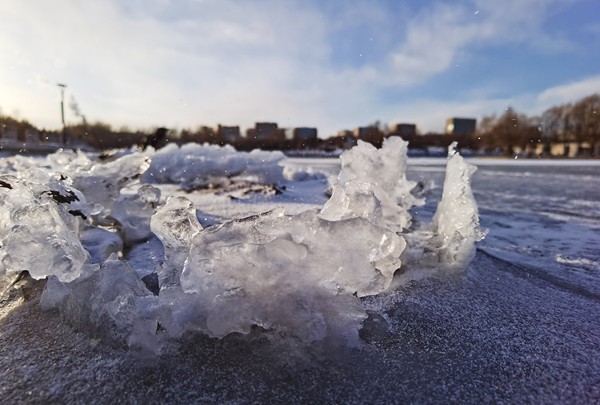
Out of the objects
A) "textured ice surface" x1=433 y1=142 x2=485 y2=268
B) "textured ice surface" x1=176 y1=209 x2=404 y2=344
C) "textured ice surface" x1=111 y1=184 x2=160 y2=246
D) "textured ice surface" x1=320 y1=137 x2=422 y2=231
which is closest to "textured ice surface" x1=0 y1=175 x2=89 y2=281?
"textured ice surface" x1=176 y1=209 x2=404 y2=344

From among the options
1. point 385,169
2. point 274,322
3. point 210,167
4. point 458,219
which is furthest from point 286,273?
point 210,167

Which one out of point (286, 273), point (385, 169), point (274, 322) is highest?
point (385, 169)

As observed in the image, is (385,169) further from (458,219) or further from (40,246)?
(40,246)

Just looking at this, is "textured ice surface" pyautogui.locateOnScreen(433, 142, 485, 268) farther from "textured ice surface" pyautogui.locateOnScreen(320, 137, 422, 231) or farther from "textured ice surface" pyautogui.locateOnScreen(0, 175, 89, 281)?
"textured ice surface" pyautogui.locateOnScreen(0, 175, 89, 281)

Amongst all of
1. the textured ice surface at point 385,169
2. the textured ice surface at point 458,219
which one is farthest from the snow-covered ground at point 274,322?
the textured ice surface at point 385,169

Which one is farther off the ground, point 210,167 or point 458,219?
point 210,167

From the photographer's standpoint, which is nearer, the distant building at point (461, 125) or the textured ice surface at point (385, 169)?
the textured ice surface at point (385, 169)

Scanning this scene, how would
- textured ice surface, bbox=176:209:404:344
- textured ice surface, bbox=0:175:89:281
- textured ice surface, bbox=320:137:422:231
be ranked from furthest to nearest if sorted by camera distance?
textured ice surface, bbox=320:137:422:231, textured ice surface, bbox=0:175:89:281, textured ice surface, bbox=176:209:404:344

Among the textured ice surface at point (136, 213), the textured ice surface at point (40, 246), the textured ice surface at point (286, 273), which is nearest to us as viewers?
the textured ice surface at point (286, 273)

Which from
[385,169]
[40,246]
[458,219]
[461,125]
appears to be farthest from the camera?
[461,125]

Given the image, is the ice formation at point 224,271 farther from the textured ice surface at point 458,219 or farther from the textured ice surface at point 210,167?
the textured ice surface at point 210,167

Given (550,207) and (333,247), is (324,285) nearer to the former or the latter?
(333,247)
